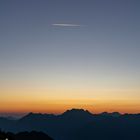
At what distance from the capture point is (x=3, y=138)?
477ft

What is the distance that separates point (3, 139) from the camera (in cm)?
14475

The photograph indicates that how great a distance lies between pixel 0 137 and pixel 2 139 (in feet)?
4.23

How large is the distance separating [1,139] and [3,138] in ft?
9.09

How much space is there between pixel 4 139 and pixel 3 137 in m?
2.32

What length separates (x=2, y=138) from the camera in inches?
5704

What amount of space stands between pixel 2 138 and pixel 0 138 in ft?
6.45

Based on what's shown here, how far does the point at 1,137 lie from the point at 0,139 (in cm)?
415

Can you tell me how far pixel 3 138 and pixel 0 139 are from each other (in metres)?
4.17

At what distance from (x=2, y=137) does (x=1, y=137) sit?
3.04 feet

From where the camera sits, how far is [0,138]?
469 ft

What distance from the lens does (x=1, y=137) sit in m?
146

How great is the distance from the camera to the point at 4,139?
14512 cm

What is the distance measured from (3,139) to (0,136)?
2741 mm

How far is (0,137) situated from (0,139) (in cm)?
319
